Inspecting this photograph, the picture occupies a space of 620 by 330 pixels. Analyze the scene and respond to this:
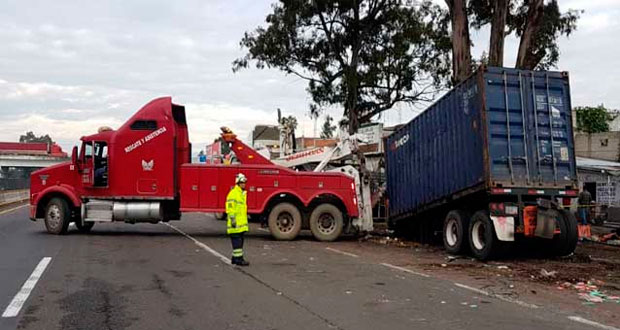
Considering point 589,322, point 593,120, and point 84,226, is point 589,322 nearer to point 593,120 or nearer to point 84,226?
point 84,226

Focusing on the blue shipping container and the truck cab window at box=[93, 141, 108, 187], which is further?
the truck cab window at box=[93, 141, 108, 187]

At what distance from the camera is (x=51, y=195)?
16.4 m

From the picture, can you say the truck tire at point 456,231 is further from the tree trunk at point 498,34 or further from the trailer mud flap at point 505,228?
the tree trunk at point 498,34

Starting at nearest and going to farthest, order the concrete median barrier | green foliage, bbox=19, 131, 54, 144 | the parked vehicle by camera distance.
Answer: the parked vehicle → the concrete median barrier → green foliage, bbox=19, 131, 54, 144

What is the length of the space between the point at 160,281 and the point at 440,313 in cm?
418

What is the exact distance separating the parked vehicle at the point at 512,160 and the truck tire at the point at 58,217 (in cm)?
968

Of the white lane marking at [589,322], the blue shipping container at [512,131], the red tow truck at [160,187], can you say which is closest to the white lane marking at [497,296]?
the white lane marking at [589,322]

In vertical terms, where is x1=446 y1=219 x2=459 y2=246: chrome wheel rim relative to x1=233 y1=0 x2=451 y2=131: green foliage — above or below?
below

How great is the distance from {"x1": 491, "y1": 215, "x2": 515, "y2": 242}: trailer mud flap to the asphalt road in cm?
230

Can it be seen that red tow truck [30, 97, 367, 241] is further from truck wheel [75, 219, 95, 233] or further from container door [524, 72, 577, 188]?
container door [524, 72, 577, 188]

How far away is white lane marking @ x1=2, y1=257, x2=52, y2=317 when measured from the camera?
274 inches

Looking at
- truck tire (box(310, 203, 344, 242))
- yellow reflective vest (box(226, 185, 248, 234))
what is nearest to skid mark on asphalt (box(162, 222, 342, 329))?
yellow reflective vest (box(226, 185, 248, 234))

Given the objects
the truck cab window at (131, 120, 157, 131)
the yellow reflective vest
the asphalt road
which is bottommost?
the asphalt road

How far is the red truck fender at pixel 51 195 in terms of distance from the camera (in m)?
16.2
